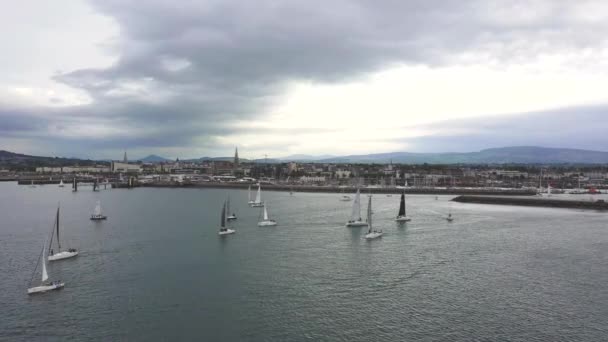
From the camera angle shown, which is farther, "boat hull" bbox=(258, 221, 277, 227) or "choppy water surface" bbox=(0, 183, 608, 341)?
"boat hull" bbox=(258, 221, 277, 227)

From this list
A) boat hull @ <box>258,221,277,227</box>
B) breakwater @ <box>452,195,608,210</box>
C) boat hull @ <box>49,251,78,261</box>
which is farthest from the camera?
breakwater @ <box>452,195,608,210</box>

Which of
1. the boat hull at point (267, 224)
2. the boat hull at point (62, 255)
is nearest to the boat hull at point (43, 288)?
the boat hull at point (62, 255)

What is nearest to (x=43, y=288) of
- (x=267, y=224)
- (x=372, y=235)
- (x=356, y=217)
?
(x=372, y=235)

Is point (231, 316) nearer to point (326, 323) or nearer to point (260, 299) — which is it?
point (260, 299)

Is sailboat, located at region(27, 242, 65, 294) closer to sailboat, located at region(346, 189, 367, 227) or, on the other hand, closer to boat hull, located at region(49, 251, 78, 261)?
boat hull, located at region(49, 251, 78, 261)

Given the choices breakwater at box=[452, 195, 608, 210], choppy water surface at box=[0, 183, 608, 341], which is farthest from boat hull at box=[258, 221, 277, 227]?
breakwater at box=[452, 195, 608, 210]

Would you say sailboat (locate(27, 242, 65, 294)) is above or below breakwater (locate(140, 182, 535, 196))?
below

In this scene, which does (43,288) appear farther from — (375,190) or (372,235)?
(375,190)

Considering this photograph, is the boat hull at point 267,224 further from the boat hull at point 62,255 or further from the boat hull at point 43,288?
the boat hull at point 43,288

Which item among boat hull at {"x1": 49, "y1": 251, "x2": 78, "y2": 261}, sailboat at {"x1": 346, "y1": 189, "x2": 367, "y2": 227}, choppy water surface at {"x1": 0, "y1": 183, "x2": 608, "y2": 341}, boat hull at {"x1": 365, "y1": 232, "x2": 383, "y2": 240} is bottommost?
choppy water surface at {"x1": 0, "y1": 183, "x2": 608, "y2": 341}
